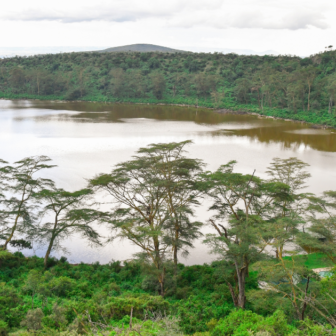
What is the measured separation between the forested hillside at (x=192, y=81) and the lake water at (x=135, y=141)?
16.9 ft

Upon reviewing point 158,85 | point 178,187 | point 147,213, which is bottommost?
point 147,213

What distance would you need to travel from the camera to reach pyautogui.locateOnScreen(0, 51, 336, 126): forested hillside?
4144 cm

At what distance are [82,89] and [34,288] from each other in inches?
1921

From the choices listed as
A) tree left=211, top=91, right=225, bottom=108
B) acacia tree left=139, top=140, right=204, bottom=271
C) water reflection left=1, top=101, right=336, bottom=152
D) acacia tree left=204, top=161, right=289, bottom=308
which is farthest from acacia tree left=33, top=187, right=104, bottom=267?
tree left=211, top=91, right=225, bottom=108

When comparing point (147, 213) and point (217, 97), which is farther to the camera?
point (217, 97)

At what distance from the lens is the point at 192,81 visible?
174ft

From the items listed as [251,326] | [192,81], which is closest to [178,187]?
[251,326]

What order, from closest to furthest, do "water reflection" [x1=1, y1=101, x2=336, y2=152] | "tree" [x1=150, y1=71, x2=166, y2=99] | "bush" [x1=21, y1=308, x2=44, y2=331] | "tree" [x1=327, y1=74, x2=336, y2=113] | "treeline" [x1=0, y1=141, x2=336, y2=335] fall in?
"bush" [x1=21, y1=308, x2=44, y2=331], "treeline" [x1=0, y1=141, x2=336, y2=335], "water reflection" [x1=1, y1=101, x2=336, y2=152], "tree" [x1=327, y1=74, x2=336, y2=113], "tree" [x1=150, y1=71, x2=166, y2=99]

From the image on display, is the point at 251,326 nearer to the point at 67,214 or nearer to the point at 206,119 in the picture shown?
the point at 67,214

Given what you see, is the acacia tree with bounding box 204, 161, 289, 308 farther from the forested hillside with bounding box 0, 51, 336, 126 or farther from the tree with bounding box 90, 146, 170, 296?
the forested hillside with bounding box 0, 51, 336, 126

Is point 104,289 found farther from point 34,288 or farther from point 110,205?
point 110,205

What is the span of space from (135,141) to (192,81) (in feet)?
93.7

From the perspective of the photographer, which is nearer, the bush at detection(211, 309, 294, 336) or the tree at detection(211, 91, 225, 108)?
the bush at detection(211, 309, 294, 336)

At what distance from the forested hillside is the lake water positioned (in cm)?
514
